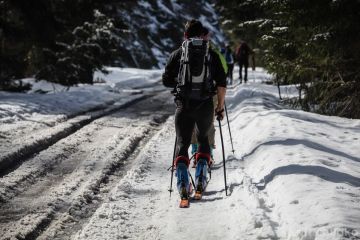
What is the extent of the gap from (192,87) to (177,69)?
16.2 inches

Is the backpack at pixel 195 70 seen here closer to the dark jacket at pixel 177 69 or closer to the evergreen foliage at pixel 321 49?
the dark jacket at pixel 177 69

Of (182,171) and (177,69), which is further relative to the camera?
(177,69)

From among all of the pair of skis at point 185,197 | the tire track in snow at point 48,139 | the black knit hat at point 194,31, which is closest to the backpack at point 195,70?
the black knit hat at point 194,31

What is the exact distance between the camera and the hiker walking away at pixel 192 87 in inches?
219

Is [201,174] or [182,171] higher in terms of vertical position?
[182,171]

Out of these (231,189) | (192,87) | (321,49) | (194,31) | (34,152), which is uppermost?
(194,31)

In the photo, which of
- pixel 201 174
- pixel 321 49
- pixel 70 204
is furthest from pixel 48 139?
pixel 321 49

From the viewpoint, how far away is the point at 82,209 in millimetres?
5359

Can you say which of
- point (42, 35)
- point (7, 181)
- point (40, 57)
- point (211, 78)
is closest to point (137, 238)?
point (211, 78)

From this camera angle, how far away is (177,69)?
5.85 meters

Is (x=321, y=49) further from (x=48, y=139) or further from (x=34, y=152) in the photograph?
(x=34, y=152)

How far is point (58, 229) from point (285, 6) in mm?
7592

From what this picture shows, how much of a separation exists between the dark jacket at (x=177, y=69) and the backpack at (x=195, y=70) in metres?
0.14

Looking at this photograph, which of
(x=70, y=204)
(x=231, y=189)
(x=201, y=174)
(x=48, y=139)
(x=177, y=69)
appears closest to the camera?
(x=70, y=204)
